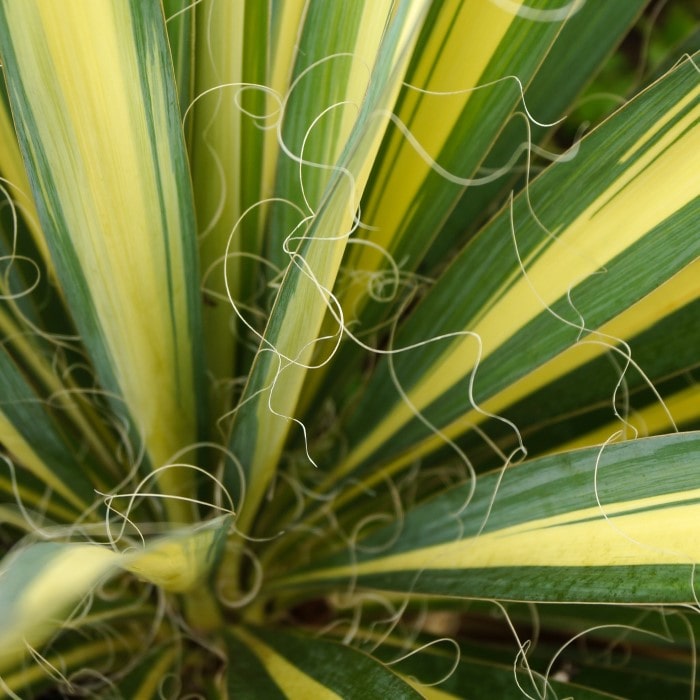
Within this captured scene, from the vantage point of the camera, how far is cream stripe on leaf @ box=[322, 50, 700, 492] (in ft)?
1.58

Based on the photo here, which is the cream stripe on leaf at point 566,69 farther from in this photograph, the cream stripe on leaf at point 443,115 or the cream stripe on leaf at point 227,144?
the cream stripe on leaf at point 227,144

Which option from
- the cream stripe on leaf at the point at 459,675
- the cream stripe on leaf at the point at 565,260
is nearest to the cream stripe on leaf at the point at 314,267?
the cream stripe on leaf at the point at 565,260

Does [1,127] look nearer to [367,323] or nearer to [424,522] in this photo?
[367,323]

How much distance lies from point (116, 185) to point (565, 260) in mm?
292

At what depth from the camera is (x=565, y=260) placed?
1.74 feet

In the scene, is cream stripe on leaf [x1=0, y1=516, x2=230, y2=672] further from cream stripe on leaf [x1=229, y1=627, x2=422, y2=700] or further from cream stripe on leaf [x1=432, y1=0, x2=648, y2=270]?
cream stripe on leaf [x1=432, y1=0, x2=648, y2=270]

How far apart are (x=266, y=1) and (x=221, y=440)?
1.10 feet

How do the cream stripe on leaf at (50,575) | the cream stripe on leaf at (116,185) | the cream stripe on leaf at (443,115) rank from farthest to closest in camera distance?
the cream stripe on leaf at (443,115) < the cream stripe on leaf at (116,185) < the cream stripe on leaf at (50,575)

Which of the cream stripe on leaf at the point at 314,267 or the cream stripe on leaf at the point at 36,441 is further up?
the cream stripe on leaf at the point at 314,267

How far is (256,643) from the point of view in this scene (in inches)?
25.2

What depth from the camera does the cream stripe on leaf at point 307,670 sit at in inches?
19.4

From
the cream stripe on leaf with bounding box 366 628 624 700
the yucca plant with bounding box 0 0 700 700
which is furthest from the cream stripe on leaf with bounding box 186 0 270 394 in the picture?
the cream stripe on leaf with bounding box 366 628 624 700

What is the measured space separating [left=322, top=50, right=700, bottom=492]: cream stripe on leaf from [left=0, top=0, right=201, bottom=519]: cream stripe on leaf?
19cm

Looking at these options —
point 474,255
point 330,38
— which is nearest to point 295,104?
point 330,38
